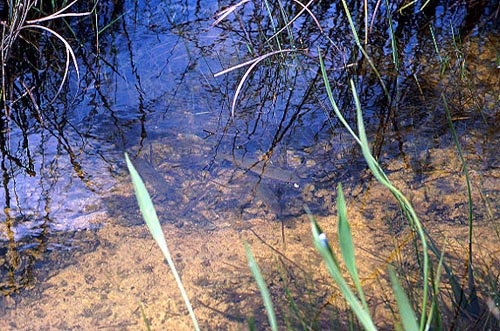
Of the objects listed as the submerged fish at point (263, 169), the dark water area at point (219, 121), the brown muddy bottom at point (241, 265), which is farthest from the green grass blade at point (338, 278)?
the submerged fish at point (263, 169)

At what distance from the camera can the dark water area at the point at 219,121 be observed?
5.12ft

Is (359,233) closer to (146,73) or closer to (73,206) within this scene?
(73,206)

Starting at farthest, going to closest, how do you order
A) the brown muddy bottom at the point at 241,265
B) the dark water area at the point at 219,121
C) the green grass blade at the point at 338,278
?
the dark water area at the point at 219,121 < the brown muddy bottom at the point at 241,265 < the green grass blade at the point at 338,278

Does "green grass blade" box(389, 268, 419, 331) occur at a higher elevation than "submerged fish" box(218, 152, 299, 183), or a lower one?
higher

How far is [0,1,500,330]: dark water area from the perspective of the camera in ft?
5.12

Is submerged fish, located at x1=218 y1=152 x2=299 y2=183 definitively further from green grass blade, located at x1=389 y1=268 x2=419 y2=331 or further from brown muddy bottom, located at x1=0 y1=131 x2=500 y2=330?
green grass blade, located at x1=389 y1=268 x2=419 y2=331

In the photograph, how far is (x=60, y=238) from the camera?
4.90ft

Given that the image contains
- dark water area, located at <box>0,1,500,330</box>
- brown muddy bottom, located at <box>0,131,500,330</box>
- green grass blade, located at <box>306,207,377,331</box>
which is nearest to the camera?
green grass blade, located at <box>306,207,377,331</box>

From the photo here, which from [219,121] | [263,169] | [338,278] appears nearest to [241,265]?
[263,169]

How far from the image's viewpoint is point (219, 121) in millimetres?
1885

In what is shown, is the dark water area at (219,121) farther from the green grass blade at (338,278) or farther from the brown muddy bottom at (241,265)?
the green grass blade at (338,278)

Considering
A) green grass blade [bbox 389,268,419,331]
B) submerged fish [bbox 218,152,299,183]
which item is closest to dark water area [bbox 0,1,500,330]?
submerged fish [bbox 218,152,299,183]

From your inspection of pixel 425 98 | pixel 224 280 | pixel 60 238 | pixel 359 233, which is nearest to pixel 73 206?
pixel 60 238

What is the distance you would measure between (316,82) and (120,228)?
888mm
